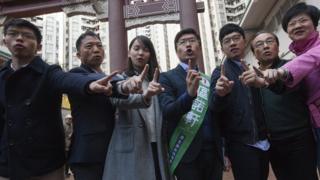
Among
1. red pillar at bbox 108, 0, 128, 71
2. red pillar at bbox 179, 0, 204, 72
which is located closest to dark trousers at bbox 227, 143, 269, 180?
red pillar at bbox 179, 0, 204, 72

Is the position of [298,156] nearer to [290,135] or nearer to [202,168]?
[290,135]

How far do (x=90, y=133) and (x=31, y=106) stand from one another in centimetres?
36

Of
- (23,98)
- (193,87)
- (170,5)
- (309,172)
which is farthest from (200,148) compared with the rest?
(170,5)

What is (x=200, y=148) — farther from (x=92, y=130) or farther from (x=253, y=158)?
(x=92, y=130)

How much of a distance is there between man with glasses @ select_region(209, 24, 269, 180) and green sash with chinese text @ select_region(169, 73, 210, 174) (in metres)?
0.11

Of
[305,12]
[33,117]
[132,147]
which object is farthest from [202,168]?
[305,12]

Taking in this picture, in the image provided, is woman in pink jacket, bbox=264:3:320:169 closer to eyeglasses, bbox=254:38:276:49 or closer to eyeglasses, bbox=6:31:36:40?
eyeglasses, bbox=254:38:276:49

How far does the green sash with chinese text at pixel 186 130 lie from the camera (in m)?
1.99

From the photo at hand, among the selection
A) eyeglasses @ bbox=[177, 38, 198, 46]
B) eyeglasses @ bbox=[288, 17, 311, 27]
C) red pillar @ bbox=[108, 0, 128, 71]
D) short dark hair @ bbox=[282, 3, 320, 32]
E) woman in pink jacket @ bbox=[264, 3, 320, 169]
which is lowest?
woman in pink jacket @ bbox=[264, 3, 320, 169]

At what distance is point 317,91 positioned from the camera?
187cm

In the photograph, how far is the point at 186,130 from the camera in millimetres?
2041

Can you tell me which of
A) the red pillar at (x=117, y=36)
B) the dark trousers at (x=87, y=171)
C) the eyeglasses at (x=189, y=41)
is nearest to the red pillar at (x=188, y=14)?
the red pillar at (x=117, y=36)

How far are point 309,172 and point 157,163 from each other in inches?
36.5

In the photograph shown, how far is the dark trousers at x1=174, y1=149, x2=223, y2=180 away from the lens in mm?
1951
